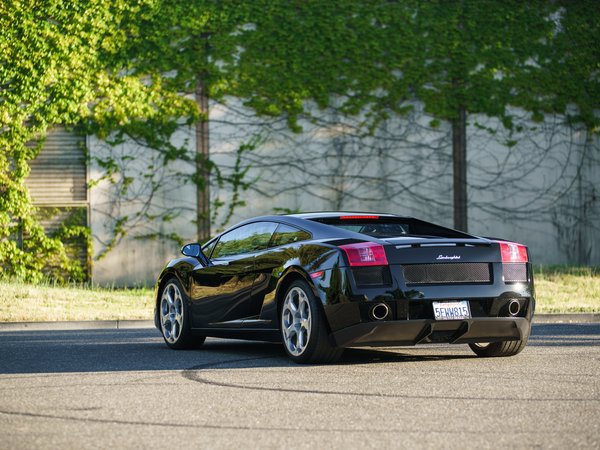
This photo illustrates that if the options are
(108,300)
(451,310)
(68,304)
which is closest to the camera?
(451,310)

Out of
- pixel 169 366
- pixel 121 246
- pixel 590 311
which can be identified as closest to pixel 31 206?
pixel 121 246

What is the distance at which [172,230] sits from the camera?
20906mm

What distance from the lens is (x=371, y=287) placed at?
343 inches

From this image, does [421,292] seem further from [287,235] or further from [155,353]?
[155,353]

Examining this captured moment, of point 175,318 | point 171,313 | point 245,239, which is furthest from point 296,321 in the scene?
point 171,313

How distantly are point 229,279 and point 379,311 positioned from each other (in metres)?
2.00

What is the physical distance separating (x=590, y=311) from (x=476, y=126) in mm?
7277

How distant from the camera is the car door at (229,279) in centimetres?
997

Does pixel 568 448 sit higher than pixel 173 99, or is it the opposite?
pixel 173 99

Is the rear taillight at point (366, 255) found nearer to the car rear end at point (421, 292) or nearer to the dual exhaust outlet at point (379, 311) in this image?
the car rear end at point (421, 292)

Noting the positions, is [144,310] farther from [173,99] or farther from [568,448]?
[568,448]

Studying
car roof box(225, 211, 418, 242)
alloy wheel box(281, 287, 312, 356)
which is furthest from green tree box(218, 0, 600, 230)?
alloy wheel box(281, 287, 312, 356)

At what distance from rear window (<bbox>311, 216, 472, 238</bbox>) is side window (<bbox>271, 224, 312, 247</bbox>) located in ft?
0.76

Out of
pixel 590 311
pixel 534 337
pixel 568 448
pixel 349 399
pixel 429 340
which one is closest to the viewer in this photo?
pixel 568 448
